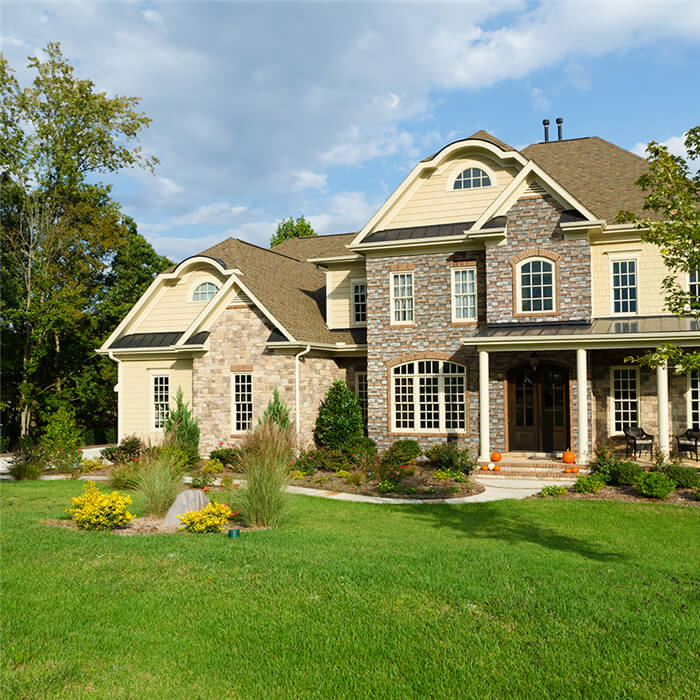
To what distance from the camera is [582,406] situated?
1731cm

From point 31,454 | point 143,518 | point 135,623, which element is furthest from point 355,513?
point 31,454

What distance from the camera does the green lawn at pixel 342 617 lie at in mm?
4777

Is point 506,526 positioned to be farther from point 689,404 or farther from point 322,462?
A: point 689,404

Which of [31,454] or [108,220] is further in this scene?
[108,220]

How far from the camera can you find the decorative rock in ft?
35.0

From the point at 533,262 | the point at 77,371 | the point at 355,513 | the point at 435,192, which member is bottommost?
the point at 355,513

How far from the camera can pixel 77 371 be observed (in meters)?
30.2

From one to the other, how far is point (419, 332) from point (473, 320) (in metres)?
1.70

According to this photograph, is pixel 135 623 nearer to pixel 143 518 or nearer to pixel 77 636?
pixel 77 636

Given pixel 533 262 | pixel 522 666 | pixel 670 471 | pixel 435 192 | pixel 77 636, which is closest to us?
pixel 522 666

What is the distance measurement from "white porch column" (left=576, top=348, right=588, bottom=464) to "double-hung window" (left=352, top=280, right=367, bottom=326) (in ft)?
26.3

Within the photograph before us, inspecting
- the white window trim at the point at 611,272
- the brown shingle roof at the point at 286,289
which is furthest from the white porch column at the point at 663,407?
the brown shingle roof at the point at 286,289

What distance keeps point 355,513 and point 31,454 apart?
37.3ft

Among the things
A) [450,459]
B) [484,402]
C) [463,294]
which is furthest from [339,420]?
[463,294]
